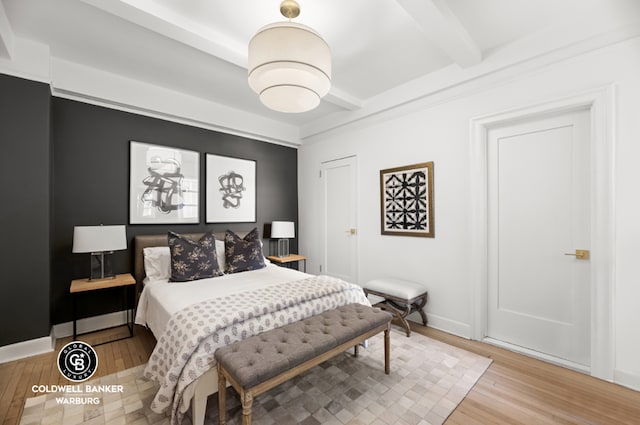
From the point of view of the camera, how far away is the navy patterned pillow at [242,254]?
10.7 ft

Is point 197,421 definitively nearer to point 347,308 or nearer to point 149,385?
point 149,385

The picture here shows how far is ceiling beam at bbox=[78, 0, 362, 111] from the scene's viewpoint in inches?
74.8

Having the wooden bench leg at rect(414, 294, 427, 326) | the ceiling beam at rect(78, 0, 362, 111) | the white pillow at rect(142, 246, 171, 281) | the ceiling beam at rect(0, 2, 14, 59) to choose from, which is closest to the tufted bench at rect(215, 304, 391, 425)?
the wooden bench leg at rect(414, 294, 427, 326)

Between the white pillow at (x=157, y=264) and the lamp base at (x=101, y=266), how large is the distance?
0.33 metres

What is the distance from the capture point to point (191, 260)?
9.57 ft

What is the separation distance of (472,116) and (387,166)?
3.58 ft

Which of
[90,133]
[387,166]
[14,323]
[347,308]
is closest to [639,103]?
[387,166]

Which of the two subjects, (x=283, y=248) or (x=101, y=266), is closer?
(x=101, y=266)

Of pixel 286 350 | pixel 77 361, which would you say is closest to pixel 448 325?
pixel 286 350

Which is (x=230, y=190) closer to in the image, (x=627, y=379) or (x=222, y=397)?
(x=222, y=397)

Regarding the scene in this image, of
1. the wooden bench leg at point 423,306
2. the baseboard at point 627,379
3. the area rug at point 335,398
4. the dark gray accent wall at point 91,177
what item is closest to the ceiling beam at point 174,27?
the dark gray accent wall at point 91,177

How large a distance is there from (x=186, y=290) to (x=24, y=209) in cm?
158

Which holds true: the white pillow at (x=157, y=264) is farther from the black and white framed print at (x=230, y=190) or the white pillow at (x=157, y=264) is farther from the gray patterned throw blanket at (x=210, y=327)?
the gray patterned throw blanket at (x=210, y=327)

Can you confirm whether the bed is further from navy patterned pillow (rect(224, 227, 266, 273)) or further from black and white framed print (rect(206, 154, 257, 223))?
black and white framed print (rect(206, 154, 257, 223))
